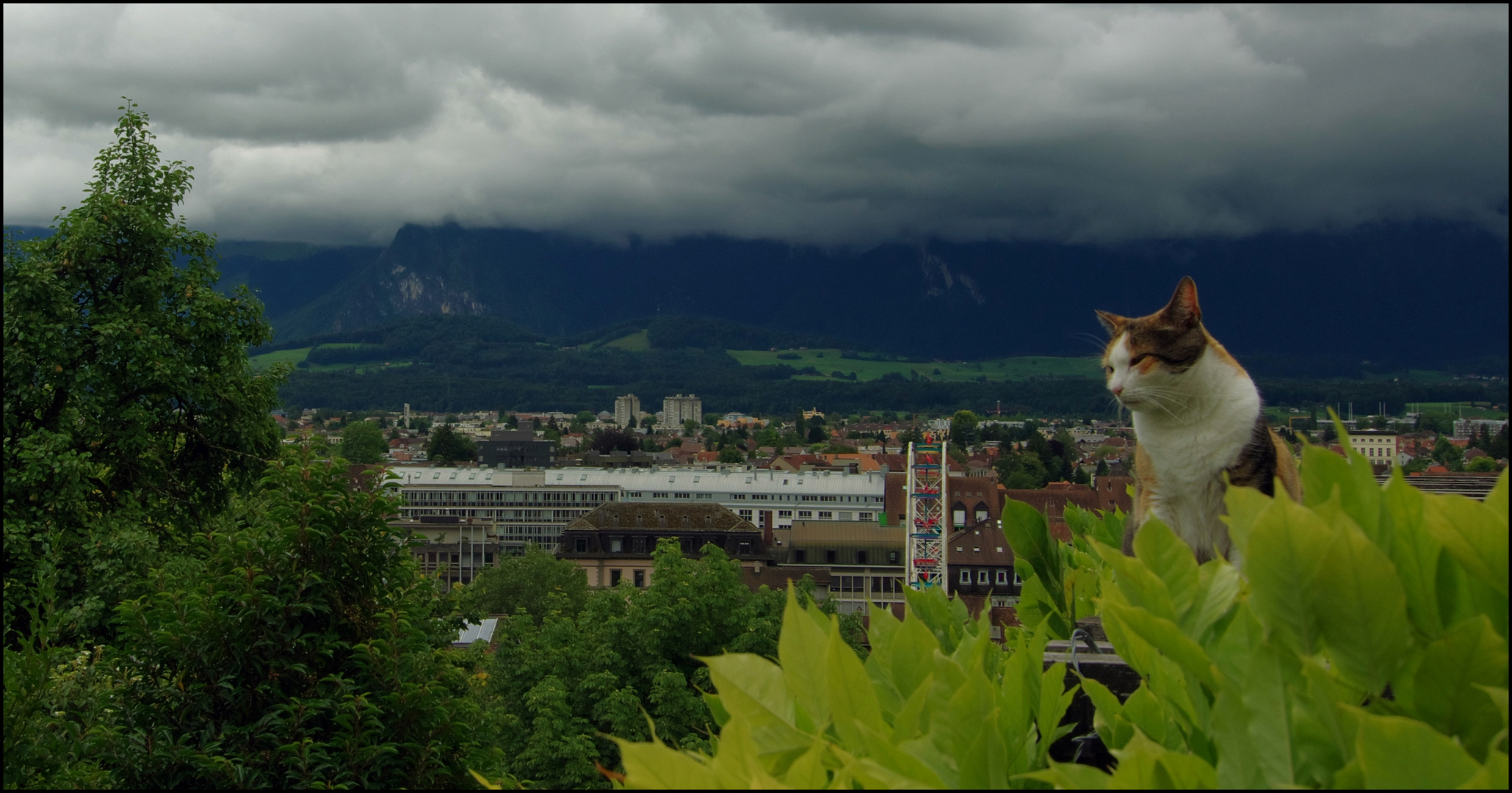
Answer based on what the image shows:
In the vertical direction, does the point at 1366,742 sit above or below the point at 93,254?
below

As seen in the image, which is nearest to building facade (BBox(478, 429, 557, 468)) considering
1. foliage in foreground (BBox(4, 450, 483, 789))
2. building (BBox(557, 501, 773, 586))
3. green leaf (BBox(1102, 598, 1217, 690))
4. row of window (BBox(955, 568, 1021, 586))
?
building (BBox(557, 501, 773, 586))

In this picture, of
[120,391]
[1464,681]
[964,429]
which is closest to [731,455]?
[964,429]

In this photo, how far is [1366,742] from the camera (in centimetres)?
107

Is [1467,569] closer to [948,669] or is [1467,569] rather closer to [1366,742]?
[1366,742]

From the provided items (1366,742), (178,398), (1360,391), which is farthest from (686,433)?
(1366,742)

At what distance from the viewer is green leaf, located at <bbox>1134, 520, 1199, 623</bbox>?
1.58 metres

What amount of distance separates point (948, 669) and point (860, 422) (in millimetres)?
169958

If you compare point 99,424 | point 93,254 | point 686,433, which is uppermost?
point 93,254

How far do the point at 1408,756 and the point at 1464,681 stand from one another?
0.21m

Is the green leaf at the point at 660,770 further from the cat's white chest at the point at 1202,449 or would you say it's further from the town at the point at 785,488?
the cat's white chest at the point at 1202,449

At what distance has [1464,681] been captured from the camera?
1.21 m

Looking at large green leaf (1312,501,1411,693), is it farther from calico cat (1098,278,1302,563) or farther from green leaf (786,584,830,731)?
calico cat (1098,278,1302,563)

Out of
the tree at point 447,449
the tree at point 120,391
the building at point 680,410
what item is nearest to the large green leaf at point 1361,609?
the tree at point 120,391

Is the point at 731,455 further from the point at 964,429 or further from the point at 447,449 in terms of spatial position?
the point at 964,429
